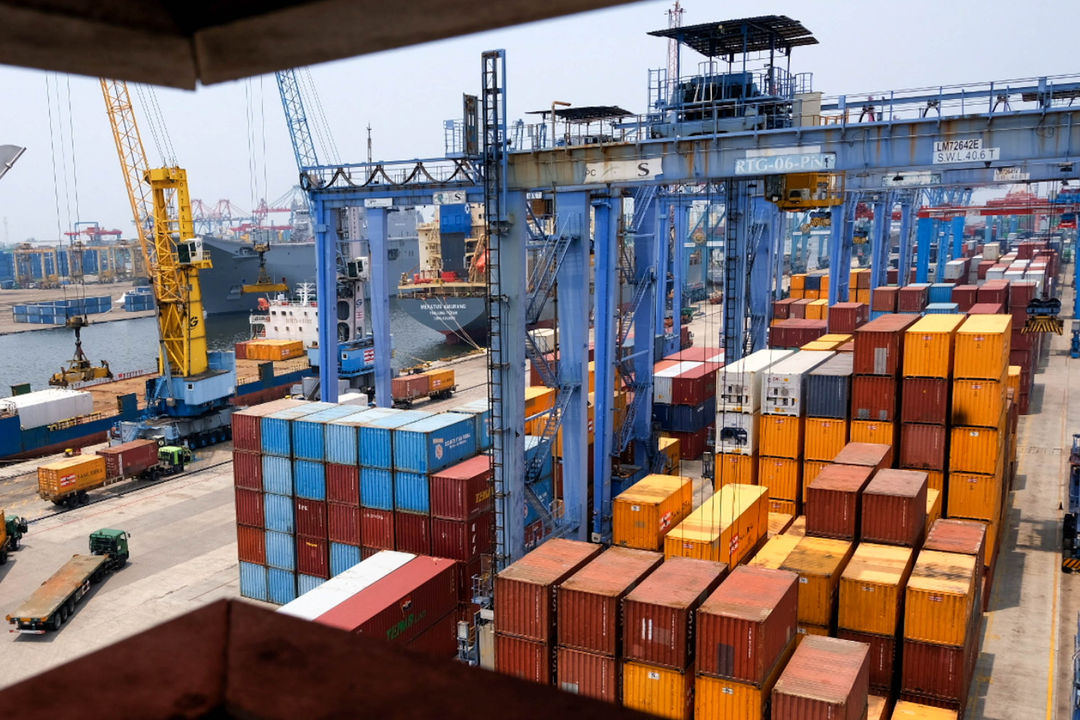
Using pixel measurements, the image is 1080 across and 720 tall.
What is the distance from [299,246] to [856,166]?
114 m

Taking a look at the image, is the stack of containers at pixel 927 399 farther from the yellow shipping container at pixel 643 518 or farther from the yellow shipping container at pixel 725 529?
the yellow shipping container at pixel 643 518

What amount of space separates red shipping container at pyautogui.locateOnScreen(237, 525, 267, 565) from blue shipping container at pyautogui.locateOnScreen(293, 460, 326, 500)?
2155 mm

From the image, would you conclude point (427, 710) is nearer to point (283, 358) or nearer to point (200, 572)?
point (200, 572)

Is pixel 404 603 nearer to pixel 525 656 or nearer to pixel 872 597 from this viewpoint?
pixel 525 656

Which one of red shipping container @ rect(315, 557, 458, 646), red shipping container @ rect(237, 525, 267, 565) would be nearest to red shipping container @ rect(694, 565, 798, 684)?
red shipping container @ rect(315, 557, 458, 646)

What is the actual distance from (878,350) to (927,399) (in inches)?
76.7

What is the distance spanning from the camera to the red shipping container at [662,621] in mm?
14586

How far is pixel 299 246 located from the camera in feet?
404

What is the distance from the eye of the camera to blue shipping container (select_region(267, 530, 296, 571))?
2427 cm

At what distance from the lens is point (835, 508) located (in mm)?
20031

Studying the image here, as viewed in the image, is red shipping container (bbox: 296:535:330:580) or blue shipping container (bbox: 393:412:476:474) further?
red shipping container (bbox: 296:535:330:580)

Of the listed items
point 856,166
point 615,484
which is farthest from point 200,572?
point 856,166

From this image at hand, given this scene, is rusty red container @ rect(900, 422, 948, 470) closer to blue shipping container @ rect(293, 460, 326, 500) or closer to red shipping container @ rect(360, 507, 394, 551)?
red shipping container @ rect(360, 507, 394, 551)

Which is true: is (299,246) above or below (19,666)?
above
